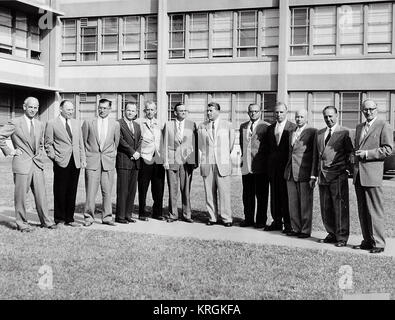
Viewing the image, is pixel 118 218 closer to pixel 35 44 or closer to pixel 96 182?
pixel 96 182

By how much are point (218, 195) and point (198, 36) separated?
17.4m

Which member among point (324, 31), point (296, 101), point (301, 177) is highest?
point (324, 31)

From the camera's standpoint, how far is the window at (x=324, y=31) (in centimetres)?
2328

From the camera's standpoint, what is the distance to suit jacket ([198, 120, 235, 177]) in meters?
9.13

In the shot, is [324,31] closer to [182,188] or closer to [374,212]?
[182,188]

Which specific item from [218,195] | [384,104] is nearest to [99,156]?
[218,195]

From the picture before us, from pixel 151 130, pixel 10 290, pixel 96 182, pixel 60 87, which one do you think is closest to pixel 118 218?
pixel 96 182

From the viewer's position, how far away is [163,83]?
2520cm

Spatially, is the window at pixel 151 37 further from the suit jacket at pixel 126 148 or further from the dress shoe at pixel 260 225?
the dress shoe at pixel 260 225

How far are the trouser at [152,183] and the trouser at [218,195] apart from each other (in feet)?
3.05

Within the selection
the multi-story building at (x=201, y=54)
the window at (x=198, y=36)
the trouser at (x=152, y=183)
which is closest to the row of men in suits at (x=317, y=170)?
the trouser at (x=152, y=183)

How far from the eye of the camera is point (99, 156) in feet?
28.7

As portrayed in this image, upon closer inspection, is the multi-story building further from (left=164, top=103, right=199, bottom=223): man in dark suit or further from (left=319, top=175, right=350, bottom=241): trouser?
(left=319, top=175, right=350, bottom=241): trouser
